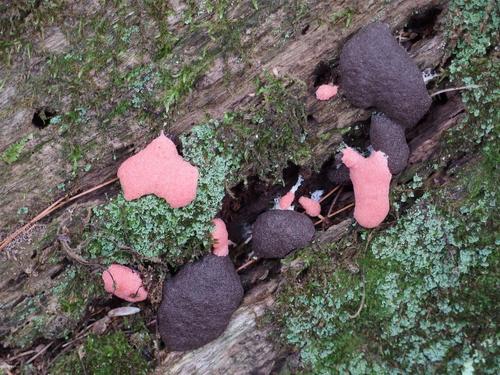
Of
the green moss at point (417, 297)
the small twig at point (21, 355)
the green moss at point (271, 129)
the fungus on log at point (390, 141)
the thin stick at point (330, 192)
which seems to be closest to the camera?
the green moss at point (417, 297)

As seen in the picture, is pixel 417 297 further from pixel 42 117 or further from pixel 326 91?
pixel 42 117

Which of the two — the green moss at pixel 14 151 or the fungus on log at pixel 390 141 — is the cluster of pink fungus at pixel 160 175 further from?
the fungus on log at pixel 390 141

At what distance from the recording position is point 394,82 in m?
3.96

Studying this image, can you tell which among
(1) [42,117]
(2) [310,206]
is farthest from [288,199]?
(1) [42,117]

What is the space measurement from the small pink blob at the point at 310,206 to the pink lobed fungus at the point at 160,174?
3.01 feet

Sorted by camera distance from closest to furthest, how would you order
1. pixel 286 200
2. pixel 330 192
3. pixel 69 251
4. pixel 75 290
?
pixel 69 251 → pixel 75 290 → pixel 286 200 → pixel 330 192

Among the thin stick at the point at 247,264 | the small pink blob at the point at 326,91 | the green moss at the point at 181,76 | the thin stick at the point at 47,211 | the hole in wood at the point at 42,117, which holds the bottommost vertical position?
the thin stick at the point at 247,264

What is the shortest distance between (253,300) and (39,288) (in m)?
1.73

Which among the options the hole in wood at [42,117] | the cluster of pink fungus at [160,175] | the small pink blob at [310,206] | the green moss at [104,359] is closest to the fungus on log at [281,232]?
the small pink blob at [310,206]

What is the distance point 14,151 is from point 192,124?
4.58ft

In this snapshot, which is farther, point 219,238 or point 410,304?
point 219,238

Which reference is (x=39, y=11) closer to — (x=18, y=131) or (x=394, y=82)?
(x=18, y=131)

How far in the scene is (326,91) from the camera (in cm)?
415

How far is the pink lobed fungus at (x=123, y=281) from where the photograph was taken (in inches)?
167
